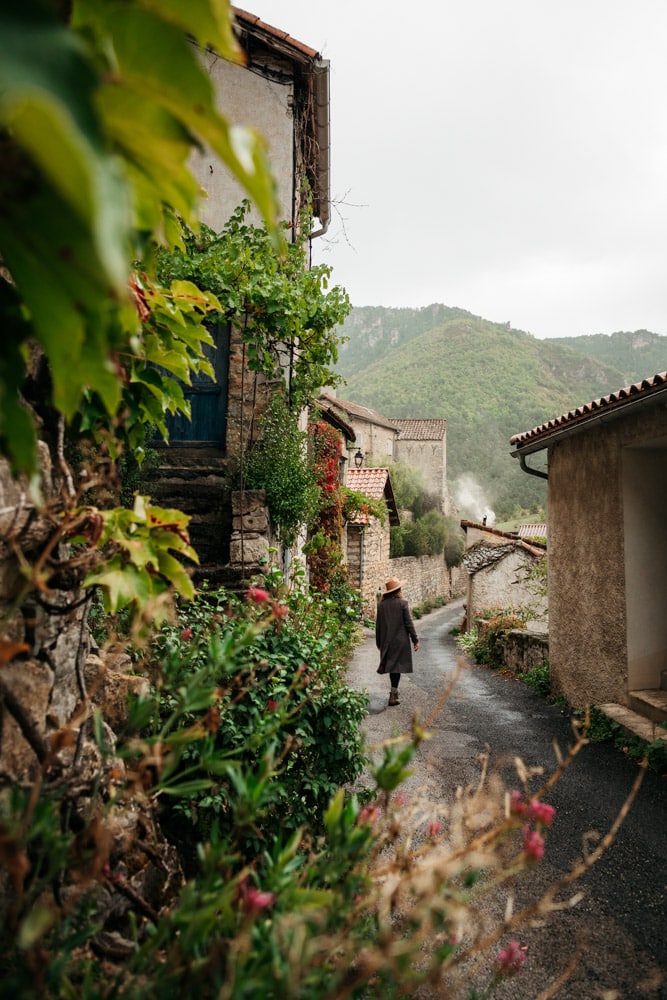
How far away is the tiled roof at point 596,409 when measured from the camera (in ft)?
17.2

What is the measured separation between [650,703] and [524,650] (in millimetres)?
3956

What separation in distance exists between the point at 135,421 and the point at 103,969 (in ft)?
4.60

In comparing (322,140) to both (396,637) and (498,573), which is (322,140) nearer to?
(396,637)

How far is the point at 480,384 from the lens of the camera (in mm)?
66250

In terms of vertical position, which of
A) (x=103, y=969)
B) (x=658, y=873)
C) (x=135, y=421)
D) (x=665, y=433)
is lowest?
(x=658, y=873)

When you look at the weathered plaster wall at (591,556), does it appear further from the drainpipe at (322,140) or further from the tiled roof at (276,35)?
the tiled roof at (276,35)

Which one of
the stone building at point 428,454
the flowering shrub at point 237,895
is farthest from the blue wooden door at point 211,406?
the stone building at point 428,454

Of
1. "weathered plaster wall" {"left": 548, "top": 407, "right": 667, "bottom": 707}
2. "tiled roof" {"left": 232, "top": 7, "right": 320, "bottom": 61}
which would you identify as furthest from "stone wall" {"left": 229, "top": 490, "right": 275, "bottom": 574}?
"tiled roof" {"left": 232, "top": 7, "right": 320, "bottom": 61}

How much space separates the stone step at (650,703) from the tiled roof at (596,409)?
2655mm

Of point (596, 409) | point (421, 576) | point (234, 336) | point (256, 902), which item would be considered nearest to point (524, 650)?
point (596, 409)

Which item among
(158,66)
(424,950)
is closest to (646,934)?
(424,950)

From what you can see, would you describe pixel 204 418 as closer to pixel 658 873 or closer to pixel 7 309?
pixel 658 873

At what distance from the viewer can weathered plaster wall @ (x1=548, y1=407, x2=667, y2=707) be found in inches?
246

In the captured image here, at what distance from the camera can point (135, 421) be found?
6.42ft
